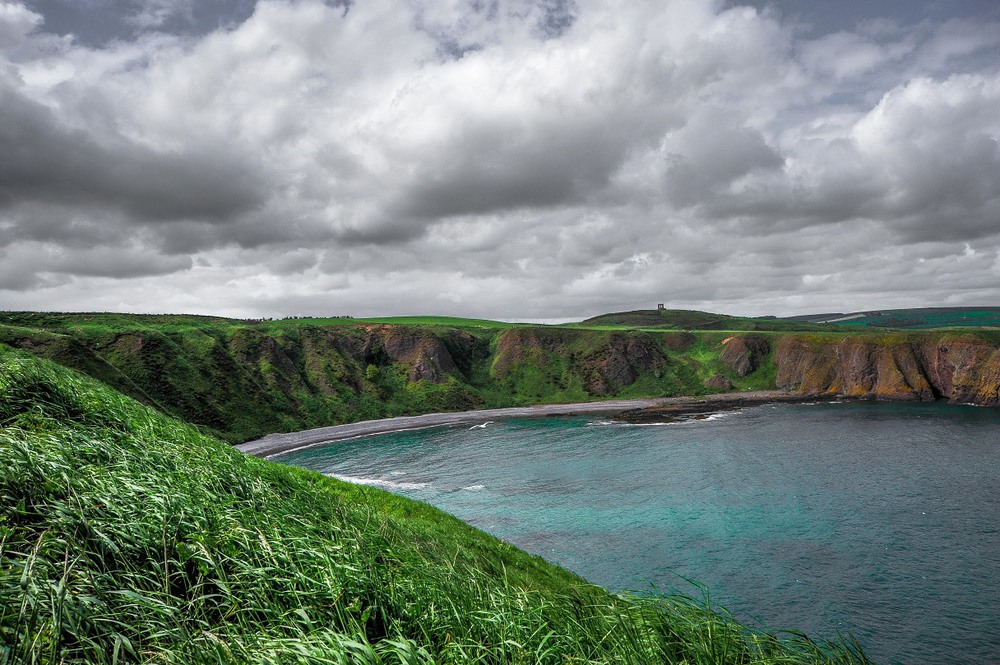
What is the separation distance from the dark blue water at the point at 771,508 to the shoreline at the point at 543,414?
7.77 m

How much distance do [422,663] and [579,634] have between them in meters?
3.07

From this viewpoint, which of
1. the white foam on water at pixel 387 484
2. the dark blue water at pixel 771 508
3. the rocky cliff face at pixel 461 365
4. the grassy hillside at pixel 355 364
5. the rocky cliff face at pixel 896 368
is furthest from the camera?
the rocky cliff face at pixel 896 368

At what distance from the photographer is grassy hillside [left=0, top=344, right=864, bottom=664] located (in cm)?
620

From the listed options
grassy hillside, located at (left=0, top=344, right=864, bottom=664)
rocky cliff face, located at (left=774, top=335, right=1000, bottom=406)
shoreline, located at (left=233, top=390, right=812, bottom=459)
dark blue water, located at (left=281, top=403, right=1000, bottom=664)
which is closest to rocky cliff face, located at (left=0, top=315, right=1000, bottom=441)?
rocky cliff face, located at (left=774, top=335, right=1000, bottom=406)

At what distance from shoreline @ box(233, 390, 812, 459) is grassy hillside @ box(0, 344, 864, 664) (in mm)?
80028

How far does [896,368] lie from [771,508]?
93.8 metres

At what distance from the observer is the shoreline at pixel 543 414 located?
90188mm

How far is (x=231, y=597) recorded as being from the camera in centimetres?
734

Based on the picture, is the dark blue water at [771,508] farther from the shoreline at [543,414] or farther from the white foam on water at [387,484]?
the shoreline at [543,414]

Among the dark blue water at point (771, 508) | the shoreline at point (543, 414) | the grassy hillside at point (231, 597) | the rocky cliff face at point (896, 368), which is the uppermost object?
the grassy hillside at point (231, 597)

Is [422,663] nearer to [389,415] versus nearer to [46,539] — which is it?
[46,539]

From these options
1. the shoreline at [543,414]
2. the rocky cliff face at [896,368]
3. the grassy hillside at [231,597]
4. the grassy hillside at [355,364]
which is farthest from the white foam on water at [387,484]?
the rocky cliff face at [896,368]

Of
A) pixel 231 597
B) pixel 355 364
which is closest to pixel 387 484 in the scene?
pixel 231 597

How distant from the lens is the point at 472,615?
817cm
